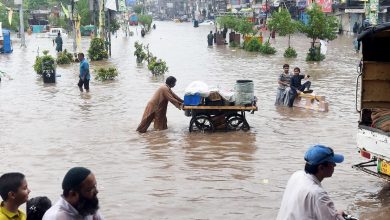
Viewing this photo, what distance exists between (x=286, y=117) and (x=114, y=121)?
154 inches

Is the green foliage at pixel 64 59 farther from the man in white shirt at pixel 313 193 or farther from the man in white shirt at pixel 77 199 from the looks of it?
the man in white shirt at pixel 77 199

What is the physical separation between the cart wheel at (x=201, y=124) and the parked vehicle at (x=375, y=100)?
432cm

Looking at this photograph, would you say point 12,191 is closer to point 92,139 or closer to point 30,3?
point 92,139

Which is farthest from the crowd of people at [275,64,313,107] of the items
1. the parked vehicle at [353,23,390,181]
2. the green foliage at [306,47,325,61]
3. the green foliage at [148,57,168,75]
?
the green foliage at [306,47,325,61]

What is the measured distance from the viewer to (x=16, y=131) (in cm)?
1426

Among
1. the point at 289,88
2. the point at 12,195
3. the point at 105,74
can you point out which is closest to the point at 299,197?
the point at 12,195

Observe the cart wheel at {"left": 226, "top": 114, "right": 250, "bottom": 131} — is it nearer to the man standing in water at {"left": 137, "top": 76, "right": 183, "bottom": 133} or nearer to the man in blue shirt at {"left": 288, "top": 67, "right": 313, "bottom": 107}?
the man standing in water at {"left": 137, "top": 76, "right": 183, "bottom": 133}

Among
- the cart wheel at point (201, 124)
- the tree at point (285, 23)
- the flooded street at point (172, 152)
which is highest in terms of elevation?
the tree at point (285, 23)

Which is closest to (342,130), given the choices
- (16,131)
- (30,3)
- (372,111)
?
(372,111)

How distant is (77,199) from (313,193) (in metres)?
1.58

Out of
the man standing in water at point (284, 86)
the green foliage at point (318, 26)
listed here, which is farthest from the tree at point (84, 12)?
the man standing in water at point (284, 86)

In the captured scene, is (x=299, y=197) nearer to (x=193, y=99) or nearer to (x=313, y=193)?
(x=313, y=193)

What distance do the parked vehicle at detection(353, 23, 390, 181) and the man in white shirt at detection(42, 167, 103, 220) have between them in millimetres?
5278

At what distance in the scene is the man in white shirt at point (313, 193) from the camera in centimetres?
465
